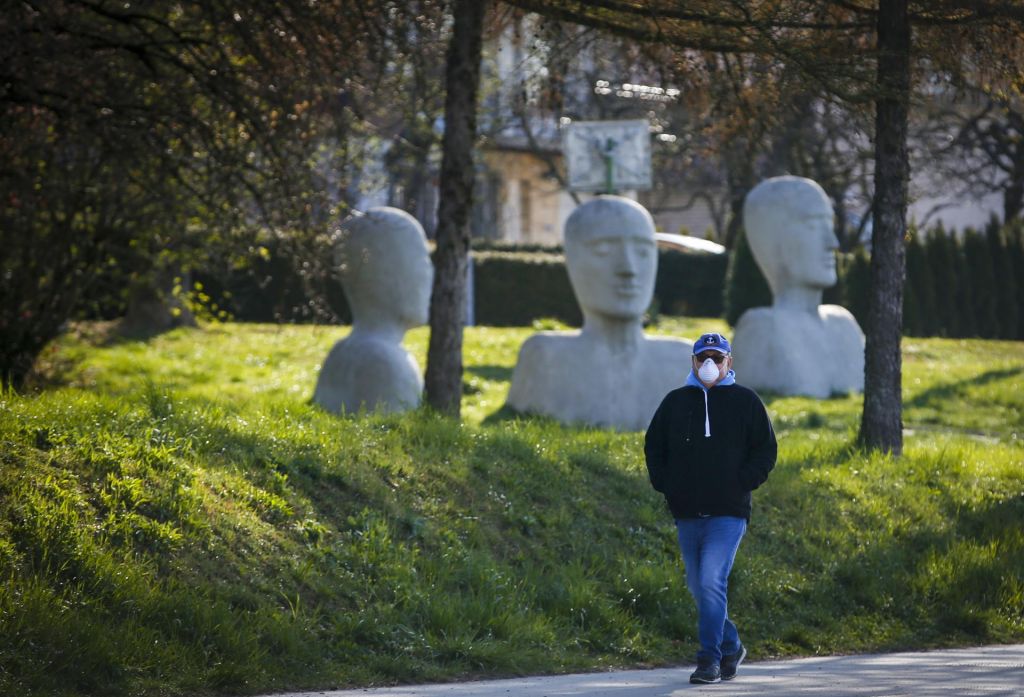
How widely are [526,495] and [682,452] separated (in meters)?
2.85

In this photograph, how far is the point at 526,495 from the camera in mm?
10977

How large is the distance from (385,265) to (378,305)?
416 millimetres

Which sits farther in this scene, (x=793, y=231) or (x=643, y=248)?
(x=793, y=231)

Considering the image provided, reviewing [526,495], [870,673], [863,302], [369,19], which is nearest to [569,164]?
[863,302]

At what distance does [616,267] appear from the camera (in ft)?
54.5

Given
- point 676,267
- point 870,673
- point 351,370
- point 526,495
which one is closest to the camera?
point 870,673

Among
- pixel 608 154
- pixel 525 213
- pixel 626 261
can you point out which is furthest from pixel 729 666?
pixel 525 213

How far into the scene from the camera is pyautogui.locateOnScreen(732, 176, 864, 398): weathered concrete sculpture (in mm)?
20484

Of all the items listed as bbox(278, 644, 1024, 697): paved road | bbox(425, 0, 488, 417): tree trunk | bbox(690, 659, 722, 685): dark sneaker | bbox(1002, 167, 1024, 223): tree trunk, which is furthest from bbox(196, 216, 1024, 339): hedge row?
bbox(690, 659, 722, 685): dark sneaker

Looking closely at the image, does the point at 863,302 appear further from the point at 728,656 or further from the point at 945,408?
the point at 728,656

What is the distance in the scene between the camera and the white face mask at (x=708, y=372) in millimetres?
8188

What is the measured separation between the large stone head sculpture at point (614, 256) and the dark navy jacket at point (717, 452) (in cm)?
833

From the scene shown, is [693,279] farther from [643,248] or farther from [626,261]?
[626,261]

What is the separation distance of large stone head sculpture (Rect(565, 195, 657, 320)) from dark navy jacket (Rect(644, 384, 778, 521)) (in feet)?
27.3
